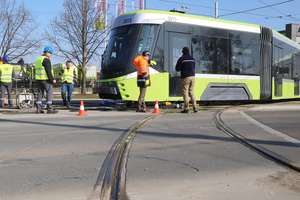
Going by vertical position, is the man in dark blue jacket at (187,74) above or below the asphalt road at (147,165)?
above

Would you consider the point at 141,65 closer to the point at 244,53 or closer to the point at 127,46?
the point at 127,46

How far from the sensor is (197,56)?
20.5m

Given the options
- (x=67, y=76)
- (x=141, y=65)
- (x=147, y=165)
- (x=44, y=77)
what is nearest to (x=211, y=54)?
(x=141, y=65)

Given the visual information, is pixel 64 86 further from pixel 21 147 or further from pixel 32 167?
pixel 32 167

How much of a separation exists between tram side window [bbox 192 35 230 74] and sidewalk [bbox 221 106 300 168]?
243 inches

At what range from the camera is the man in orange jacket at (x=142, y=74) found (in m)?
17.3

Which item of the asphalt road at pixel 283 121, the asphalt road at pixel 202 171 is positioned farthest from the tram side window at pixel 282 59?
the asphalt road at pixel 202 171

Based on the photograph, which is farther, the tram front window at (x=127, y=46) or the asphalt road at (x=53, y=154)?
the tram front window at (x=127, y=46)

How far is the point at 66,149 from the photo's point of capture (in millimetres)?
9195

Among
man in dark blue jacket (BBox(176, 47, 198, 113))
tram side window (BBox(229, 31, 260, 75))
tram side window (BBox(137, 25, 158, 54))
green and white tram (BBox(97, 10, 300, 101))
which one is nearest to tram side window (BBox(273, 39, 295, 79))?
green and white tram (BBox(97, 10, 300, 101))

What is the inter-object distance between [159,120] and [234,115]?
9.04 ft

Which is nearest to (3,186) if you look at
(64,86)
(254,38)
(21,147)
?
(21,147)

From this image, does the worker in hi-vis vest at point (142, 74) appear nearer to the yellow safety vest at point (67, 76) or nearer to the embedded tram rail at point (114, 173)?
the yellow safety vest at point (67, 76)

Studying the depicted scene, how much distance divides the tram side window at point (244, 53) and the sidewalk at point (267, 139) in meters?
7.90
